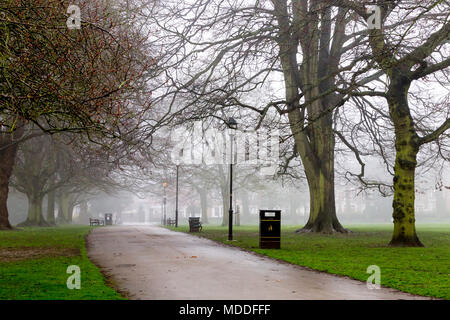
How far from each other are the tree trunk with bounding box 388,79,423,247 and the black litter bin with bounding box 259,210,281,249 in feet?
14.1

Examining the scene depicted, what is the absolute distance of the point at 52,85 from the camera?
31.2 ft

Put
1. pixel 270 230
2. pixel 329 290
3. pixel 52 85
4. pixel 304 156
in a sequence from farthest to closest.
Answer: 1. pixel 304 156
2. pixel 270 230
3. pixel 52 85
4. pixel 329 290

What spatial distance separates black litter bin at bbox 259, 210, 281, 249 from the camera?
48.9 ft

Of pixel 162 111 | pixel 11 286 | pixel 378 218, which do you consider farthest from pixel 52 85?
pixel 378 218

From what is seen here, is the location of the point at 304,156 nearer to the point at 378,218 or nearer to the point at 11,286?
the point at 11,286

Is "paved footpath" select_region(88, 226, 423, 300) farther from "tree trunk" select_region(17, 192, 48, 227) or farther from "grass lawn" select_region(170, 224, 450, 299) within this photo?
"tree trunk" select_region(17, 192, 48, 227)

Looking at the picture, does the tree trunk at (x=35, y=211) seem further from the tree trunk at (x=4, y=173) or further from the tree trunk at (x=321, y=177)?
the tree trunk at (x=321, y=177)

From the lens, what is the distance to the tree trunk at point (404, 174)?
15.7 meters

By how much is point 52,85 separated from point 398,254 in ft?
34.3

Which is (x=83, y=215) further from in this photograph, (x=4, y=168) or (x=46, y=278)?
(x=46, y=278)

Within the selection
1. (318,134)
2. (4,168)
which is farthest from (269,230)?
(4,168)

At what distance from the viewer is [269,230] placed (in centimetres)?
1499

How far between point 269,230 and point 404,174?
5.26 m

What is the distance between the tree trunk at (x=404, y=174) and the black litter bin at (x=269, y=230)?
14.1ft
